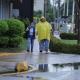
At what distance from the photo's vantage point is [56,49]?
21500mm

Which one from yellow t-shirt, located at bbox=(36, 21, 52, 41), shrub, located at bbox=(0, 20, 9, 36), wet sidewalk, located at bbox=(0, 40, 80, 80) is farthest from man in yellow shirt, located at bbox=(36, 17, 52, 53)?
shrub, located at bbox=(0, 20, 9, 36)

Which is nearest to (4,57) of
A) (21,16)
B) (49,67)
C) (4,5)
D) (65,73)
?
(49,67)

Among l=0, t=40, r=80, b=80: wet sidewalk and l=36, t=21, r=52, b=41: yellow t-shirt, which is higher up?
l=36, t=21, r=52, b=41: yellow t-shirt

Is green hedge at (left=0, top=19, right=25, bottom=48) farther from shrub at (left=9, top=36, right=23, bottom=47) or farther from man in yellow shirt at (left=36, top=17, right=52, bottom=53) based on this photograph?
man in yellow shirt at (left=36, top=17, right=52, bottom=53)

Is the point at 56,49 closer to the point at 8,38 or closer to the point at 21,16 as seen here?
the point at 8,38

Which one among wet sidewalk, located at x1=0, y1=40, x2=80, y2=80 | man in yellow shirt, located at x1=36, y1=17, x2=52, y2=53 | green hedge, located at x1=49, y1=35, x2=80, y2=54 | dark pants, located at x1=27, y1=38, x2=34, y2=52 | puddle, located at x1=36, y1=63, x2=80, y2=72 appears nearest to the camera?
wet sidewalk, located at x1=0, y1=40, x2=80, y2=80

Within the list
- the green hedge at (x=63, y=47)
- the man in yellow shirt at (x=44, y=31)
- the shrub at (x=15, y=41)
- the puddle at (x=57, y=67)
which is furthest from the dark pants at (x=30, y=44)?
the puddle at (x=57, y=67)

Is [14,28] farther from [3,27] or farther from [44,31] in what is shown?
[44,31]

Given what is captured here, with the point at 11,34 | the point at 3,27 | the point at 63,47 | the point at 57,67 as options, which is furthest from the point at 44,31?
the point at 57,67

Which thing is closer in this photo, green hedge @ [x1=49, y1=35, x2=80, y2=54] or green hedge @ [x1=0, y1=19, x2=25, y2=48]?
green hedge @ [x1=49, y1=35, x2=80, y2=54]

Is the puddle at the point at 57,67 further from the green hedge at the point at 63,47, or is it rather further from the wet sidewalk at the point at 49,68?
the green hedge at the point at 63,47

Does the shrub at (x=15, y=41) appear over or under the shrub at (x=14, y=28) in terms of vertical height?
under

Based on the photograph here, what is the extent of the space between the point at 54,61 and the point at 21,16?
23.5 m

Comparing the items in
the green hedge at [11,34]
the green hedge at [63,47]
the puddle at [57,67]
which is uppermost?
the green hedge at [11,34]
